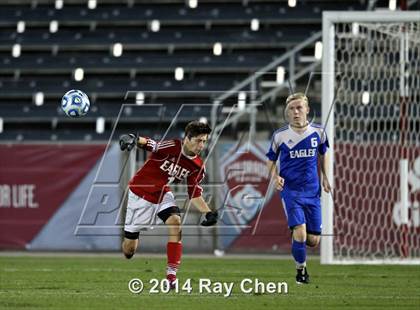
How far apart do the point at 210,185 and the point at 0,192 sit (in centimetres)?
392

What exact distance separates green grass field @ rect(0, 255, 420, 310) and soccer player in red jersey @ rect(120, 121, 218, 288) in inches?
27.4

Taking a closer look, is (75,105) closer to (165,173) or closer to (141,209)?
(165,173)

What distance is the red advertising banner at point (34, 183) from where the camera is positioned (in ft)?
63.1

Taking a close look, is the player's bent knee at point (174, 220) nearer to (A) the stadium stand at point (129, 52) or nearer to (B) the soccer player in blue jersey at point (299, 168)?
(B) the soccer player in blue jersey at point (299, 168)

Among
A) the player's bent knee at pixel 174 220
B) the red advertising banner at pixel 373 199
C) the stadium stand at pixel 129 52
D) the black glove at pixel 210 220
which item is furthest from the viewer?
the stadium stand at pixel 129 52

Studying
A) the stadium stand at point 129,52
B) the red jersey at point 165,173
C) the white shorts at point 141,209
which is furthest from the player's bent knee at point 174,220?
the stadium stand at point 129,52

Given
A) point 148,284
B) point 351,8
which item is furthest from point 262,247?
point 148,284

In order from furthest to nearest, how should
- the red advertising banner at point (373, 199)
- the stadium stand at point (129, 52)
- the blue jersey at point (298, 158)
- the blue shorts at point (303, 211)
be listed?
the stadium stand at point (129, 52), the red advertising banner at point (373, 199), the blue jersey at point (298, 158), the blue shorts at point (303, 211)

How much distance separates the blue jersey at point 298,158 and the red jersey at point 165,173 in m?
1.03

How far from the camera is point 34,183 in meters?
19.3

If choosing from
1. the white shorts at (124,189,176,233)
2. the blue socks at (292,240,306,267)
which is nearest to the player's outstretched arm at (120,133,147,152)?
the white shorts at (124,189,176,233)

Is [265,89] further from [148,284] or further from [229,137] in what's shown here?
[148,284]

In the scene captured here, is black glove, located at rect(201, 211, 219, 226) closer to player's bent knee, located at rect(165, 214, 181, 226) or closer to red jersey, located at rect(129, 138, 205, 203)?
player's bent knee, located at rect(165, 214, 181, 226)

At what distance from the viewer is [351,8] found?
73.9ft
